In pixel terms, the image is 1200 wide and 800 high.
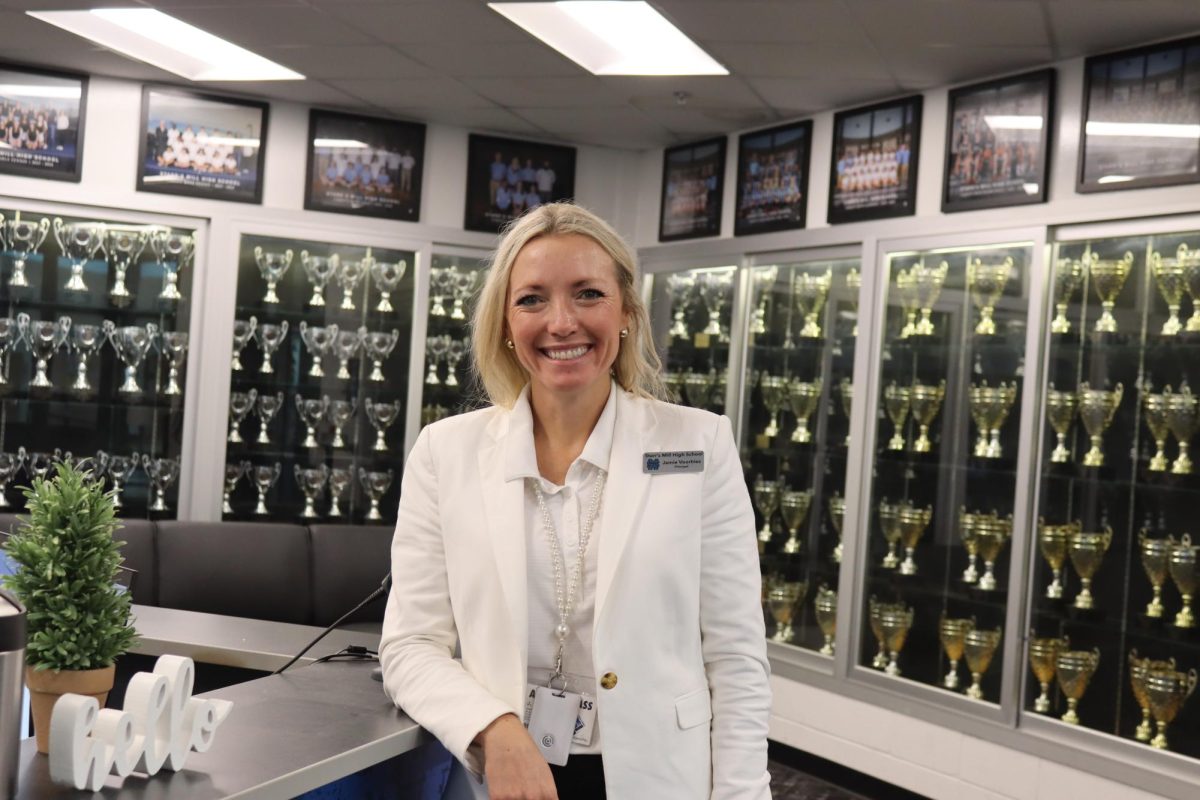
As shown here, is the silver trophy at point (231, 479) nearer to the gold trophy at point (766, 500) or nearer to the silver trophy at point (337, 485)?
the silver trophy at point (337, 485)

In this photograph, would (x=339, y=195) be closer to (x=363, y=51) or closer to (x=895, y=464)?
(x=363, y=51)

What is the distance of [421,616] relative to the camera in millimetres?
1825

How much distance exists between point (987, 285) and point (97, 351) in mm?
4159

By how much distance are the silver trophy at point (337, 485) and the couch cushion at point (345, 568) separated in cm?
85

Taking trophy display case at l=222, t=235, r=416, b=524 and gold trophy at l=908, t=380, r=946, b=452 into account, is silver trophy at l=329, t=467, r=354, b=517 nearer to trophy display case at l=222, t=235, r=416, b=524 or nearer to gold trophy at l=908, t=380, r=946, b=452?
trophy display case at l=222, t=235, r=416, b=524

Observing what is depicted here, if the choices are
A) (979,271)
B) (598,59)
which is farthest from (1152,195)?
(598,59)

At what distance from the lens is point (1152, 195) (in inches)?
165

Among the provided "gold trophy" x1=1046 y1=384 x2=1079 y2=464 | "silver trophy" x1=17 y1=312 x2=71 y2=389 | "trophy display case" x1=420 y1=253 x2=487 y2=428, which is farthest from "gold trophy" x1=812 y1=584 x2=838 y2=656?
"silver trophy" x1=17 y1=312 x2=71 y2=389

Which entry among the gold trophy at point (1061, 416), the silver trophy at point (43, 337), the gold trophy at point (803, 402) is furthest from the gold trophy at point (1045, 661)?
the silver trophy at point (43, 337)

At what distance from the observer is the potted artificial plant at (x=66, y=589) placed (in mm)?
1626

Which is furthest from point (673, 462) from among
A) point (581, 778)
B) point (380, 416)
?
point (380, 416)

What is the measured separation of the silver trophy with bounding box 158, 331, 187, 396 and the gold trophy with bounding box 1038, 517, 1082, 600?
406cm

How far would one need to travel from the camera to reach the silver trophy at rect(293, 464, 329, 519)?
248 inches

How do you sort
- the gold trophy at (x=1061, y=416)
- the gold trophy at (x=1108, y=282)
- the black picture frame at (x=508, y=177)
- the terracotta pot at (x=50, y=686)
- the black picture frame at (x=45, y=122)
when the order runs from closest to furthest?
the terracotta pot at (x=50, y=686) < the gold trophy at (x=1108, y=282) < the gold trophy at (x=1061, y=416) < the black picture frame at (x=45, y=122) < the black picture frame at (x=508, y=177)
